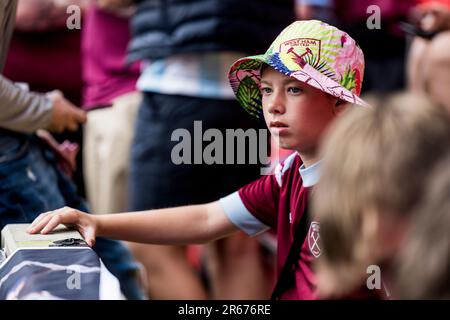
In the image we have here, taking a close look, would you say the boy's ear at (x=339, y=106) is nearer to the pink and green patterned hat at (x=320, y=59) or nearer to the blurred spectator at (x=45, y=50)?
the pink and green patterned hat at (x=320, y=59)

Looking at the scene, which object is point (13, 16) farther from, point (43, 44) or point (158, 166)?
point (43, 44)

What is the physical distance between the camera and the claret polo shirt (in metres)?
2.48

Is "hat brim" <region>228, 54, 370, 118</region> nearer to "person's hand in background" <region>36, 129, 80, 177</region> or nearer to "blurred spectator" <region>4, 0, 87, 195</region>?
"person's hand in background" <region>36, 129, 80, 177</region>

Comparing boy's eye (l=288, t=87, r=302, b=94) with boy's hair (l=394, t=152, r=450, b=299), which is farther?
boy's eye (l=288, t=87, r=302, b=94)

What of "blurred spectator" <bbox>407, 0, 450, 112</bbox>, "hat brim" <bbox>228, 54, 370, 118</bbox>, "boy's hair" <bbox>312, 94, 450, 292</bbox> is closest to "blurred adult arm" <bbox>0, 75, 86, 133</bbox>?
"hat brim" <bbox>228, 54, 370, 118</bbox>

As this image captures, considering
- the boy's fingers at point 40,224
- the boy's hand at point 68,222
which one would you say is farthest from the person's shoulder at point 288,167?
the boy's fingers at point 40,224

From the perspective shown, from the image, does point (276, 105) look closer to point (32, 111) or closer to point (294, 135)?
point (294, 135)

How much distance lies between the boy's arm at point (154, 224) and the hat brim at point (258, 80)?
0.30 m

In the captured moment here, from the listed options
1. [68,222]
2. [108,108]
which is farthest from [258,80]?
[108,108]

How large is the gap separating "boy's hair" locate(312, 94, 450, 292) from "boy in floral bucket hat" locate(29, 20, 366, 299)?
690mm

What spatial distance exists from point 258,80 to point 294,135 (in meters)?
0.25

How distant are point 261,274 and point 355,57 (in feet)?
5.01
